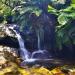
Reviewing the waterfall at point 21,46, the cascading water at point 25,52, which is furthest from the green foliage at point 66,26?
the waterfall at point 21,46

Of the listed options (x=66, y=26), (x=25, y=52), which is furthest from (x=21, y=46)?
(x=66, y=26)

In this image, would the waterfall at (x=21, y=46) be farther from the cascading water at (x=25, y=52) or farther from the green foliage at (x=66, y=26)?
the green foliage at (x=66, y=26)

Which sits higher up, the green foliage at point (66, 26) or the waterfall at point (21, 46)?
the green foliage at point (66, 26)

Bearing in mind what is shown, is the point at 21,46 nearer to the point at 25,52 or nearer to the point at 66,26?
the point at 25,52

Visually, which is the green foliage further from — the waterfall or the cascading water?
the waterfall

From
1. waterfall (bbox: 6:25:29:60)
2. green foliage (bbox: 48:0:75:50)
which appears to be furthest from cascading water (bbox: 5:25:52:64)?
green foliage (bbox: 48:0:75:50)

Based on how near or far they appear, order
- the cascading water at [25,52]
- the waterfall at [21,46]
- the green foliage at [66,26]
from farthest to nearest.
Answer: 1. the waterfall at [21,46]
2. the cascading water at [25,52]
3. the green foliage at [66,26]

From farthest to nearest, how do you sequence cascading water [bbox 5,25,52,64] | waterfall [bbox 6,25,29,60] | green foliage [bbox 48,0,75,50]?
waterfall [bbox 6,25,29,60] < cascading water [bbox 5,25,52,64] < green foliage [bbox 48,0,75,50]

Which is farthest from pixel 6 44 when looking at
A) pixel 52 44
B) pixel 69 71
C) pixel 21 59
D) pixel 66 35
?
pixel 69 71

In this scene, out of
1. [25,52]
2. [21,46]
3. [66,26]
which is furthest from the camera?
[21,46]

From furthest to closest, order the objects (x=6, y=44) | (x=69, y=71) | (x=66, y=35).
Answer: (x=6, y=44)
(x=66, y=35)
(x=69, y=71)

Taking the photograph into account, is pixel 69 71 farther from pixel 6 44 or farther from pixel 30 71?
pixel 6 44

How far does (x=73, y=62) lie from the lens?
1147 cm

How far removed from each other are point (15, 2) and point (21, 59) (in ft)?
15.0
